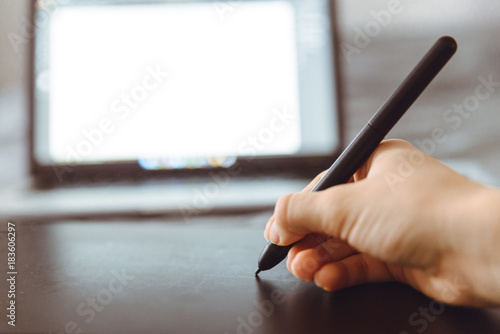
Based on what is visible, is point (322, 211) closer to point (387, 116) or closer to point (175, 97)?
point (387, 116)

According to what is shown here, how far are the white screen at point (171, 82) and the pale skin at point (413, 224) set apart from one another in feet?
1.89

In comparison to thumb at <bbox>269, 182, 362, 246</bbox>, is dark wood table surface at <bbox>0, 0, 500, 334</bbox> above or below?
below

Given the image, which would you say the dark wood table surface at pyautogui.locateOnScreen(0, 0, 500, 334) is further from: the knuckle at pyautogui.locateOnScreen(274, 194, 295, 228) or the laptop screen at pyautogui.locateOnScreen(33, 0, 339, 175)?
the laptop screen at pyautogui.locateOnScreen(33, 0, 339, 175)

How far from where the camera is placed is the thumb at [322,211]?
9.3 inches

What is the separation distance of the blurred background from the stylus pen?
0.54 m

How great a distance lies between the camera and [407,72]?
0.87 metres

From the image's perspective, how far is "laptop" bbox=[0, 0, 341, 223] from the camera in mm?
820

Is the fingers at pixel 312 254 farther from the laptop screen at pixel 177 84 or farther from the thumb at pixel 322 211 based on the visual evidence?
the laptop screen at pixel 177 84

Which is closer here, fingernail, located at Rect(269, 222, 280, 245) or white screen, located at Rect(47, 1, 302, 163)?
fingernail, located at Rect(269, 222, 280, 245)

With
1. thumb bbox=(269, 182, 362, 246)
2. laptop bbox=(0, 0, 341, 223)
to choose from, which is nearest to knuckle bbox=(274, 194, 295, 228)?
thumb bbox=(269, 182, 362, 246)

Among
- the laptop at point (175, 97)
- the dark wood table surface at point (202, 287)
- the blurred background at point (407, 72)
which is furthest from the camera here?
the laptop at point (175, 97)

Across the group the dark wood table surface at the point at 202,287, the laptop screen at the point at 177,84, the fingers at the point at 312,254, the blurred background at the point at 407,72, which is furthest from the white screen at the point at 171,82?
the fingers at the point at 312,254

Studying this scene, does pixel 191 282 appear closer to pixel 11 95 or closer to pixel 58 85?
pixel 58 85

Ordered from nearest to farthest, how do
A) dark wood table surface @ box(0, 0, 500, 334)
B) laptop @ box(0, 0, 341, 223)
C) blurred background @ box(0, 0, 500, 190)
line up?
dark wood table surface @ box(0, 0, 500, 334), blurred background @ box(0, 0, 500, 190), laptop @ box(0, 0, 341, 223)
